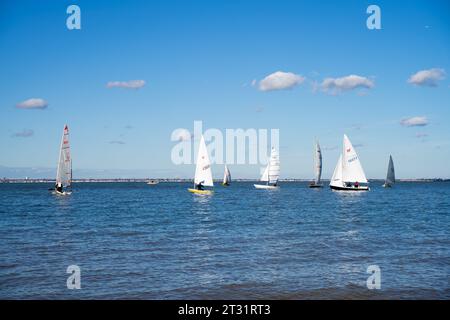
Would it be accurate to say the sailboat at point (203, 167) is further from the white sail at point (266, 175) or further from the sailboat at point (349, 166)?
the white sail at point (266, 175)

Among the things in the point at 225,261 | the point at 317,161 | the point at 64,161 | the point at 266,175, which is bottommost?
the point at 225,261

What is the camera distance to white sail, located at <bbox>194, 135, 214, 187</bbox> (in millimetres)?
87688

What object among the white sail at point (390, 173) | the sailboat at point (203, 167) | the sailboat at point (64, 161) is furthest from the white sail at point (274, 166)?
the sailboat at point (64, 161)

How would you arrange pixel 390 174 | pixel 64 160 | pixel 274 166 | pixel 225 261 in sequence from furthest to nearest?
pixel 390 174
pixel 274 166
pixel 64 160
pixel 225 261

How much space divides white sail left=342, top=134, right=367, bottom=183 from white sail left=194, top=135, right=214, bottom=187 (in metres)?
33.3

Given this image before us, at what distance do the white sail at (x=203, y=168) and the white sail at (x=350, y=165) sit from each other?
109ft

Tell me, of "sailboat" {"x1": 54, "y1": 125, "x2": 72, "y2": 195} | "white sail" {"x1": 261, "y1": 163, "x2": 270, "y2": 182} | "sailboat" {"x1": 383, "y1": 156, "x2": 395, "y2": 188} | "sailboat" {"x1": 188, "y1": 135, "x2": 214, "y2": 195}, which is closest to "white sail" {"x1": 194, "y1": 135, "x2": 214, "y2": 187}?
"sailboat" {"x1": 188, "y1": 135, "x2": 214, "y2": 195}

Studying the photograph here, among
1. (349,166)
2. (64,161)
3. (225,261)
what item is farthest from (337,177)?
(225,261)

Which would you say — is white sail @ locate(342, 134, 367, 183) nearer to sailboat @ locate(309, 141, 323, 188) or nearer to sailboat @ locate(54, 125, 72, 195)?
sailboat @ locate(309, 141, 323, 188)

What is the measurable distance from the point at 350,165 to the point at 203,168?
36683 millimetres

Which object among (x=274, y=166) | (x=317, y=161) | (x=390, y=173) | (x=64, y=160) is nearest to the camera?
(x=64, y=160)

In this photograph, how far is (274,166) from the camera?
5502 inches

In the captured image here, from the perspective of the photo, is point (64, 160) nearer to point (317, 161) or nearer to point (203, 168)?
point (203, 168)

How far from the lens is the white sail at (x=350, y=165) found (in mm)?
102000
